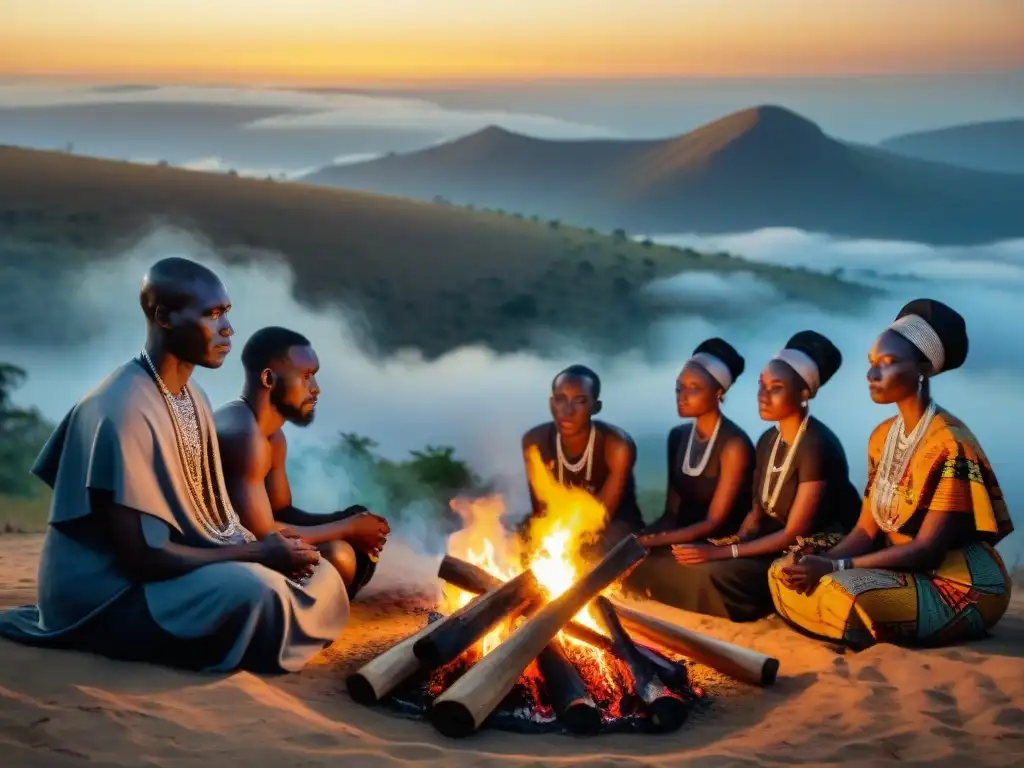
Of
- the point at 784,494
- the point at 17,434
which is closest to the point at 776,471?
the point at 784,494

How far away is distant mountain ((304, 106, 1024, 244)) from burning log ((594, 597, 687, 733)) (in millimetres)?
13827

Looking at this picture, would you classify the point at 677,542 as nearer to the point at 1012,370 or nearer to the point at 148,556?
the point at 148,556

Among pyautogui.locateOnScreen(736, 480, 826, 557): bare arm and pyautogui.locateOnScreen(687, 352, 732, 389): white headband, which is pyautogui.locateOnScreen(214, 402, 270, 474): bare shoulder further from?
pyautogui.locateOnScreen(736, 480, 826, 557): bare arm

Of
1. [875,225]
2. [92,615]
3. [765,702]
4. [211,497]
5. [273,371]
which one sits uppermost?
[875,225]

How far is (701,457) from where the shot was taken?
8.26 m

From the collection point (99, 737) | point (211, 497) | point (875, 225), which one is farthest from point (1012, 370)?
point (99, 737)

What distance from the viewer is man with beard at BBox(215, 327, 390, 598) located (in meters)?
6.60

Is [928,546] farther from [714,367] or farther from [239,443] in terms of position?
[239,443]

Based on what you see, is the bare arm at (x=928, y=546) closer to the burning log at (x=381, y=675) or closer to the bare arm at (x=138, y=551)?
the burning log at (x=381, y=675)

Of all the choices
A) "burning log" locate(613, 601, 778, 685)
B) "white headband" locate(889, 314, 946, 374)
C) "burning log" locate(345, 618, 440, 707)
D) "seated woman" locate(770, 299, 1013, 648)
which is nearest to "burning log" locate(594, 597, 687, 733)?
"burning log" locate(613, 601, 778, 685)

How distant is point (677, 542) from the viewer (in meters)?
8.26

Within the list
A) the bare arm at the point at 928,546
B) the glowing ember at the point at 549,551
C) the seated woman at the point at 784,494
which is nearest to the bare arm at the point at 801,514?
the seated woman at the point at 784,494

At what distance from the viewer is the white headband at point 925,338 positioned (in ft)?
23.1

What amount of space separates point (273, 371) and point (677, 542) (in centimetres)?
291
